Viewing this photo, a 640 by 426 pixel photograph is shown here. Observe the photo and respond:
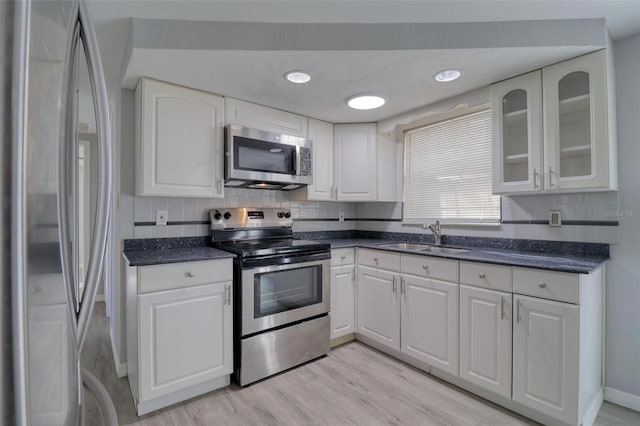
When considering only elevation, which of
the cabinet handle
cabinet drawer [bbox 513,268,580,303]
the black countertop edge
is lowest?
the cabinet handle

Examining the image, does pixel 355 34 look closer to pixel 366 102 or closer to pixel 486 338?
pixel 366 102

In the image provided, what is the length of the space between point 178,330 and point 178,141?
1.25 metres

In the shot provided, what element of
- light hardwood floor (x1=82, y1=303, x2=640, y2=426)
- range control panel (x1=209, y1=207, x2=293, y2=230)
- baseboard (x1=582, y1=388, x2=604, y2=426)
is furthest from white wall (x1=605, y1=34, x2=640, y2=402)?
range control panel (x1=209, y1=207, x2=293, y2=230)

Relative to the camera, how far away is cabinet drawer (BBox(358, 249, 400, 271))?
2490mm

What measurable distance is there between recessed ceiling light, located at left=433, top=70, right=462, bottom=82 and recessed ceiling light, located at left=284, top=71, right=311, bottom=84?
0.85 metres

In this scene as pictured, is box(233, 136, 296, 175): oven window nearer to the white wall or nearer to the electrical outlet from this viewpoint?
the electrical outlet

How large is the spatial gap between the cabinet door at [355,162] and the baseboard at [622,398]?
214 cm

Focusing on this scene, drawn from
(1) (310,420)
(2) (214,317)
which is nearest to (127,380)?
(2) (214,317)

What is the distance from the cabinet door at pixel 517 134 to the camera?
204 centimetres

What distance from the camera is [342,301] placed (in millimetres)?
2785

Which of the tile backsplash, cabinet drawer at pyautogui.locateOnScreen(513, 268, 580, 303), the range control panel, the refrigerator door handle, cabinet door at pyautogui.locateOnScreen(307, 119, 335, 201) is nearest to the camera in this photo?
the refrigerator door handle

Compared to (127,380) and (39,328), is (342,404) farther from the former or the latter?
(39,328)

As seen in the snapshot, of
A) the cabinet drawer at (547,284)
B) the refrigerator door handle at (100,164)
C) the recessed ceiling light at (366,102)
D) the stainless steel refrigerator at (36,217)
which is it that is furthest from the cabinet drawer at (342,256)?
the stainless steel refrigerator at (36,217)

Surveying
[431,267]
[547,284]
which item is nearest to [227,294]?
[431,267]
